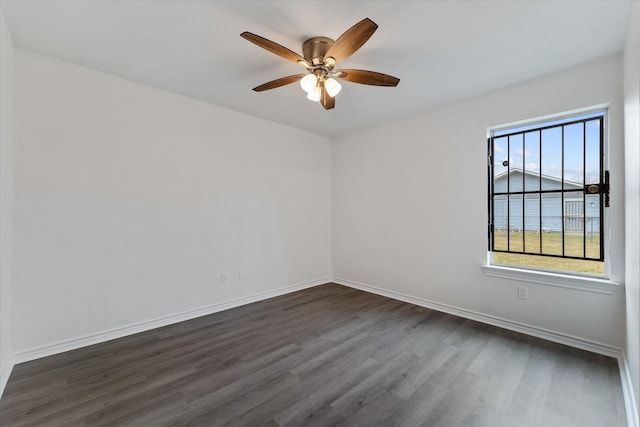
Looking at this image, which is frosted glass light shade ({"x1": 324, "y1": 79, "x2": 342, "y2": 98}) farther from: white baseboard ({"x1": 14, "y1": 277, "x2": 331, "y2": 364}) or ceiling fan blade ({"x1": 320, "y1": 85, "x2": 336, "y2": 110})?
white baseboard ({"x1": 14, "y1": 277, "x2": 331, "y2": 364})

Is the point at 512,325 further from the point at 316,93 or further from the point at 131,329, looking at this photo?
the point at 131,329

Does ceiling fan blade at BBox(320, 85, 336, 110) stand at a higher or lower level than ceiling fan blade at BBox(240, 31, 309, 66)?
lower

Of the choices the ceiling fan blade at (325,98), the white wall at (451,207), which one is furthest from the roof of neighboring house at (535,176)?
the ceiling fan blade at (325,98)

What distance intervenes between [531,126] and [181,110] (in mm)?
3780

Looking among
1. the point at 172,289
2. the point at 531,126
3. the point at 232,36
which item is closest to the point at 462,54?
the point at 531,126

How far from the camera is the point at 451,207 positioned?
330 centimetres

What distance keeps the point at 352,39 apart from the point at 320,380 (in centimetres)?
236

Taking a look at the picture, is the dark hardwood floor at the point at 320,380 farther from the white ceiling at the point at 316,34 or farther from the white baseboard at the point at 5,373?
the white ceiling at the point at 316,34

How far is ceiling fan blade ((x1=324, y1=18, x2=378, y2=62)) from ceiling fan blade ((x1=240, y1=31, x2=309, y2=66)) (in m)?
0.22

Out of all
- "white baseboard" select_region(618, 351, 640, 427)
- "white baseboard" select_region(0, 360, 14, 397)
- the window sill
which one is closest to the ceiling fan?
the window sill

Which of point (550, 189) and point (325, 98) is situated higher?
point (325, 98)

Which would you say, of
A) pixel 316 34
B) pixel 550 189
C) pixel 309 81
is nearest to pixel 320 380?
pixel 309 81

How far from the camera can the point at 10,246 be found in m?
2.15

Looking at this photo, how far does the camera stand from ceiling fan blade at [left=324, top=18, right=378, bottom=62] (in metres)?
1.59
